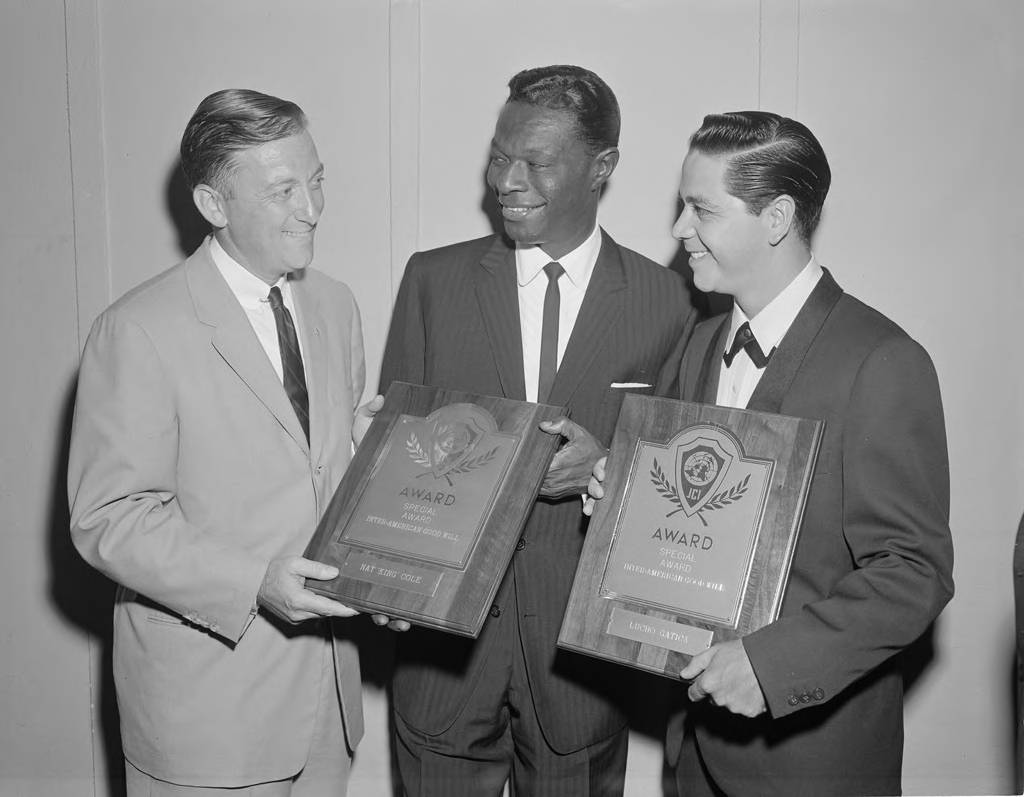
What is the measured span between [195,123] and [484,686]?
1.83 m

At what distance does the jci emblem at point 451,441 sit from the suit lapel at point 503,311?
0.33 m

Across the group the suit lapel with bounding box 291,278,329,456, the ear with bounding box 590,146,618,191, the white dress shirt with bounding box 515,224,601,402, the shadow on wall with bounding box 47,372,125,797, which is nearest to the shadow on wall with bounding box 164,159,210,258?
the shadow on wall with bounding box 47,372,125,797

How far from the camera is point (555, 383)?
118 inches

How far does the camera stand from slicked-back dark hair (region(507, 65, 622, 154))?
3.02m

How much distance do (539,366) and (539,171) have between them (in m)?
0.58

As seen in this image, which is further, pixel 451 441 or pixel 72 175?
pixel 72 175

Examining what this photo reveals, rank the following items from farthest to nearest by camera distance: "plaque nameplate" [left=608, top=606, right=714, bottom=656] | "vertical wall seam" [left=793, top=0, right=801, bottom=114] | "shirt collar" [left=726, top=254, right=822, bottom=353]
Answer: "vertical wall seam" [left=793, top=0, right=801, bottom=114], "shirt collar" [left=726, top=254, right=822, bottom=353], "plaque nameplate" [left=608, top=606, right=714, bottom=656]

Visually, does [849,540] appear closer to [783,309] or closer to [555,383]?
[783,309]

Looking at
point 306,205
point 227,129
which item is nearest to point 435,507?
point 306,205

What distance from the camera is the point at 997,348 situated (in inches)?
148

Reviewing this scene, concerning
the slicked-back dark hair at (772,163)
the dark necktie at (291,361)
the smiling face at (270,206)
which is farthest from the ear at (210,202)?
the slicked-back dark hair at (772,163)

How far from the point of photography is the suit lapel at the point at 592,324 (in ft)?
9.83

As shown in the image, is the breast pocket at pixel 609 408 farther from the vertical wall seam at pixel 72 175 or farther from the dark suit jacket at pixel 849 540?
the vertical wall seam at pixel 72 175

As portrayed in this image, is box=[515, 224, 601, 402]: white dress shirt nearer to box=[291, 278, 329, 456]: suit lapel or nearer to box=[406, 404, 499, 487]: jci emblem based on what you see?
box=[406, 404, 499, 487]: jci emblem
